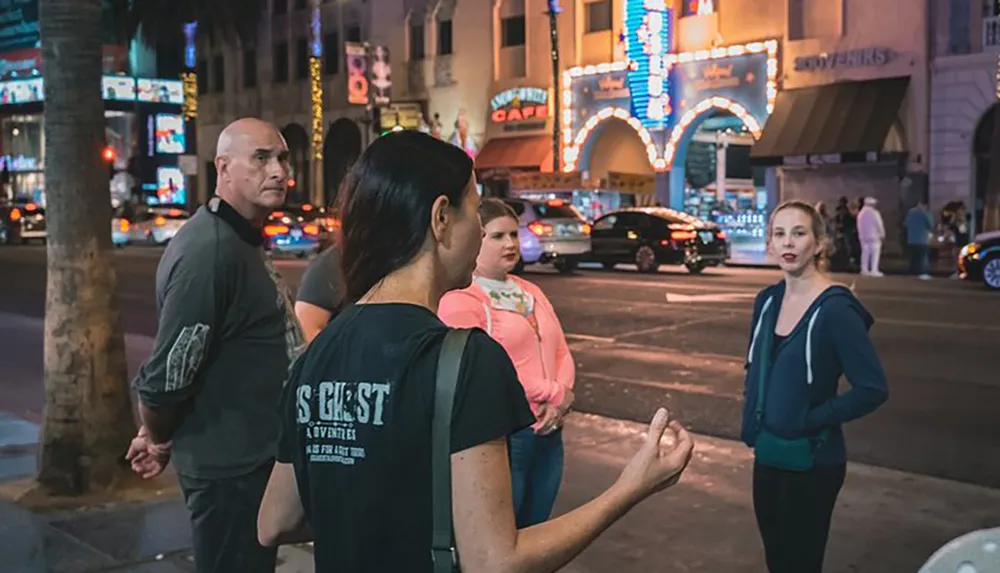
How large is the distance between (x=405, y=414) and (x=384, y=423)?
0.15 feet

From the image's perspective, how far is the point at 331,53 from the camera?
45375 millimetres

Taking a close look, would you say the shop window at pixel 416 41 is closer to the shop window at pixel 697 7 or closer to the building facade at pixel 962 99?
the shop window at pixel 697 7

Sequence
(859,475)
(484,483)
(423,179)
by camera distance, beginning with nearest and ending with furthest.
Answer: (484,483) → (423,179) → (859,475)

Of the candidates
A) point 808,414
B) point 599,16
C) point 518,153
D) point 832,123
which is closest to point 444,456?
point 808,414

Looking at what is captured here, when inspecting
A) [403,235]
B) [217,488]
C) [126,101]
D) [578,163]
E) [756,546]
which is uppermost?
[126,101]

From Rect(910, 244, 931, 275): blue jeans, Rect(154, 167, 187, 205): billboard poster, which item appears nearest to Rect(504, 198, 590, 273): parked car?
Rect(910, 244, 931, 275): blue jeans

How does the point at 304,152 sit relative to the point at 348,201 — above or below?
above

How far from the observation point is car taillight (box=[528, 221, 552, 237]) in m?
23.6

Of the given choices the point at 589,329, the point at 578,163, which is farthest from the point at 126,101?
the point at 589,329

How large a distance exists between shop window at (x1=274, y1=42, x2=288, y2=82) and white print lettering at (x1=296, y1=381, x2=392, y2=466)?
47.4 m

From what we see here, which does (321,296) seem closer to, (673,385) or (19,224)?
(673,385)

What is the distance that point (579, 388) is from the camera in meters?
11.0

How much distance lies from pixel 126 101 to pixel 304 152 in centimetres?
1122

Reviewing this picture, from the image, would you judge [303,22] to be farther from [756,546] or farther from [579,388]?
[756,546]
